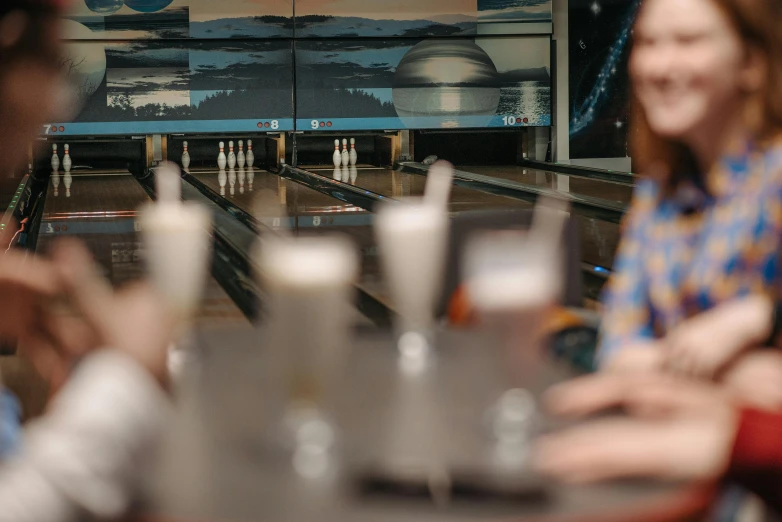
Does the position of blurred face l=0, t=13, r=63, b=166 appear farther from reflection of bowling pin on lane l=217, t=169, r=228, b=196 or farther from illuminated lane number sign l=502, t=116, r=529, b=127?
illuminated lane number sign l=502, t=116, r=529, b=127

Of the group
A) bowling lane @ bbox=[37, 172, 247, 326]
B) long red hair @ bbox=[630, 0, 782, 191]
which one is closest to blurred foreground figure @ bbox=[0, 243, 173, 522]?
long red hair @ bbox=[630, 0, 782, 191]

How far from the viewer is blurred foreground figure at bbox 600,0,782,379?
1.42 meters

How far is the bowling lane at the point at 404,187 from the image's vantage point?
17.7ft

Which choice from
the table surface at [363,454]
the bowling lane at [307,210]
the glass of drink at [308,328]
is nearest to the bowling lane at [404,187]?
the bowling lane at [307,210]

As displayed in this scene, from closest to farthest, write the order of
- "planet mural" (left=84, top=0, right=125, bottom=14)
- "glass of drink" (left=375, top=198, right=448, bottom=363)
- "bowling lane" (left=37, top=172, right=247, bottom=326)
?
"glass of drink" (left=375, top=198, right=448, bottom=363) < "bowling lane" (left=37, top=172, right=247, bottom=326) < "planet mural" (left=84, top=0, right=125, bottom=14)

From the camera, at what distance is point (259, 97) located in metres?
7.33

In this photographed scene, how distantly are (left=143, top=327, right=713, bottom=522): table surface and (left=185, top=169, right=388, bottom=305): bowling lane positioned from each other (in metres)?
2.06

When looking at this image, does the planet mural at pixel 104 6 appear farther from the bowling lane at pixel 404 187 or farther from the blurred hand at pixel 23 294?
the blurred hand at pixel 23 294

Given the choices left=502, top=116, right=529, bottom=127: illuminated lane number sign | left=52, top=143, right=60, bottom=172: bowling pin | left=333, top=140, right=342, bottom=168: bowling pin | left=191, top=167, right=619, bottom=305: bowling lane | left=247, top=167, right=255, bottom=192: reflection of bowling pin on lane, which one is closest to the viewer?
left=191, top=167, right=619, bottom=305: bowling lane

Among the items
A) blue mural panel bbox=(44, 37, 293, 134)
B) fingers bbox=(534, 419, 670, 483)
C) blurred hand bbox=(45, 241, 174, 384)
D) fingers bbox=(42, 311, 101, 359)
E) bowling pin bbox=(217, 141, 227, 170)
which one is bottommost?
fingers bbox=(534, 419, 670, 483)

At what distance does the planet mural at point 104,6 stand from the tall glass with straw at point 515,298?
651 centimetres

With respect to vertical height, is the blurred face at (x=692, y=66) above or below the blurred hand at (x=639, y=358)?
above

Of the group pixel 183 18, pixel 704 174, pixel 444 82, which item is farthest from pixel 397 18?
pixel 704 174

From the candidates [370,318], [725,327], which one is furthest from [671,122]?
[370,318]
